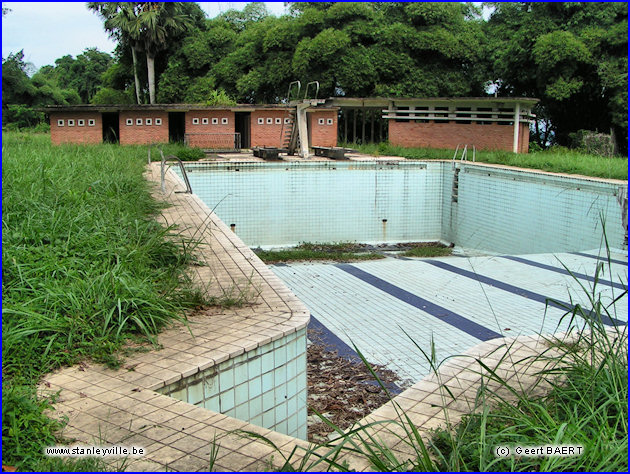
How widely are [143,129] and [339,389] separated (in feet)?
53.6

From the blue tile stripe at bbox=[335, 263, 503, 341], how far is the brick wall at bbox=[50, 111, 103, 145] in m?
12.8

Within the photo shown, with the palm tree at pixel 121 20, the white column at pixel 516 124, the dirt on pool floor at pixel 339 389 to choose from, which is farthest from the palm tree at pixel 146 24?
the dirt on pool floor at pixel 339 389

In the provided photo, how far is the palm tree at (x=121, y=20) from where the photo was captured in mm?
27969

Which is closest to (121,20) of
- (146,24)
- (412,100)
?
(146,24)

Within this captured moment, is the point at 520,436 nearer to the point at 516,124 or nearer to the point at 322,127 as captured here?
the point at 516,124

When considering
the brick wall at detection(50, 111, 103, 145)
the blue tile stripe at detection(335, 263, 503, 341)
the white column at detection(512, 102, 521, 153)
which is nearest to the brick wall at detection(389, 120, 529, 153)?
the white column at detection(512, 102, 521, 153)

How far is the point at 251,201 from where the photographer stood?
13.6m

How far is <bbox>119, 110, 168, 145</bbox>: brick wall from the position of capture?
1952cm

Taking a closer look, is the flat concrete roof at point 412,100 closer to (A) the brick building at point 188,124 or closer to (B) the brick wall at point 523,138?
(A) the brick building at point 188,124

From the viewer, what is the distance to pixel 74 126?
19094mm

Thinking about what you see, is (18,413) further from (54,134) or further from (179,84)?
(179,84)

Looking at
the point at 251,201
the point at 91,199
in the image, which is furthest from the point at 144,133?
the point at 91,199

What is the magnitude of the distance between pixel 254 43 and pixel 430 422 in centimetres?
2471

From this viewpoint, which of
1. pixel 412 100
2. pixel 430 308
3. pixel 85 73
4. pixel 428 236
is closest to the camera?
pixel 430 308
